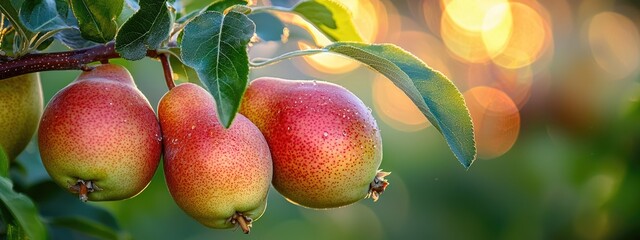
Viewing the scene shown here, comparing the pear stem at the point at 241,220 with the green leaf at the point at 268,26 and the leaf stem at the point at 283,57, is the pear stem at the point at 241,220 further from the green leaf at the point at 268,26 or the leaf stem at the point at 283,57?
the green leaf at the point at 268,26

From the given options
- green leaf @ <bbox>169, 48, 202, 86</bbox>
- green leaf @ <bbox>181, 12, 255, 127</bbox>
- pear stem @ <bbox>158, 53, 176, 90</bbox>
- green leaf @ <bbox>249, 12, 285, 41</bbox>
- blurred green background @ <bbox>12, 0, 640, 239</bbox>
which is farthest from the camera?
blurred green background @ <bbox>12, 0, 640, 239</bbox>

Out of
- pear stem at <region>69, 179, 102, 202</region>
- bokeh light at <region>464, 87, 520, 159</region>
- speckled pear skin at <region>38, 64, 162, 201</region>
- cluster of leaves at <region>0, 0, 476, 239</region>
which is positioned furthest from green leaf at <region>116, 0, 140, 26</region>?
bokeh light at <region>464, 87, 520, 159</region>

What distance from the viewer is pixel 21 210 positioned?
3.14ft

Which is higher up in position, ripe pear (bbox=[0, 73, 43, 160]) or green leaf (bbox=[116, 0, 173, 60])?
green leaf (bbox=[116, 0, 173, 60])

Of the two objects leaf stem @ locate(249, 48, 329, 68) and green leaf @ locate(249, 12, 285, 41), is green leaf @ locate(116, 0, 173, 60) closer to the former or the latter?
leaf stem @ locate(249, 48, 329, 68)

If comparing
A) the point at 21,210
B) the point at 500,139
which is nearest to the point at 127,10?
the point at 21,210

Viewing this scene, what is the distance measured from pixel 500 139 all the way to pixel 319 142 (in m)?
3.04

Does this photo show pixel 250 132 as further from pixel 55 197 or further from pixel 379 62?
pixel 55 197

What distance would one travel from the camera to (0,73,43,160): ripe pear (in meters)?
1.10

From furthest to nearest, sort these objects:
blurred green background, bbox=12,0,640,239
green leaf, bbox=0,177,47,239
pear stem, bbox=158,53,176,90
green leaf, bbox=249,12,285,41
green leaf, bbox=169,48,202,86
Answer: blurred green background, bbox=12,0,640,239
green leaf, bbox=249,12,285,41
green leaf, bbox=169,48,202,86
pear stem, bbox=158,53,176,90
green leaf, bbox=0,177,47,239

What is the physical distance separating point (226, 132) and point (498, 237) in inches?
108

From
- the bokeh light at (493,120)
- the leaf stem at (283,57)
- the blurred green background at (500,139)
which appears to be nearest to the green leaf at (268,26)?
the leaf stem at (283,57)

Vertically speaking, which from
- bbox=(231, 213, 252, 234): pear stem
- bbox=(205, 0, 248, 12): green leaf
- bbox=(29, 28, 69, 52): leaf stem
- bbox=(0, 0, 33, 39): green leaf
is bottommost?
bbox=(231, 213, 252, 234): pear stem

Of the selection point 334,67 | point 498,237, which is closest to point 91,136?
point 334,67
